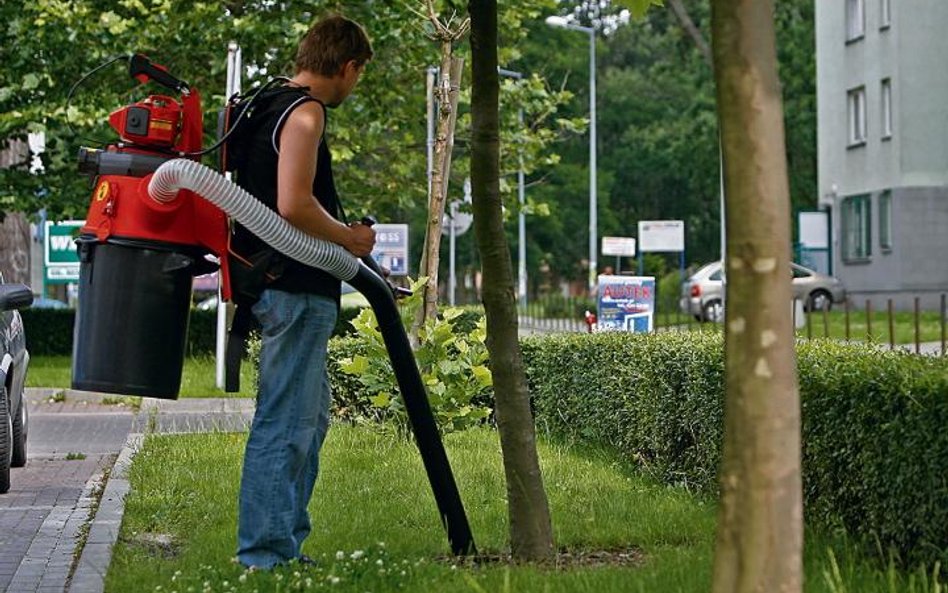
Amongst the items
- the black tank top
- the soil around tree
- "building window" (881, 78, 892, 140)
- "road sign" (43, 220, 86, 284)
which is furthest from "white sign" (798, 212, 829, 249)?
the black tank top

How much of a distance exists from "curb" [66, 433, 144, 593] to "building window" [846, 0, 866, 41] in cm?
3980

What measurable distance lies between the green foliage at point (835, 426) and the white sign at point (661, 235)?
3557 cm

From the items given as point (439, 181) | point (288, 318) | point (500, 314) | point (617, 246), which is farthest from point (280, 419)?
point (617, 246)

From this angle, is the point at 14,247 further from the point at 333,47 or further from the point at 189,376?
the point at 333,47

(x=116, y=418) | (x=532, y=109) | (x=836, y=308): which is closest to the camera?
(x=116, y=418)

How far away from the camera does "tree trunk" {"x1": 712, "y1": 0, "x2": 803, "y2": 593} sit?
4.43m

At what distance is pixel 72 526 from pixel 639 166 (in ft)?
257

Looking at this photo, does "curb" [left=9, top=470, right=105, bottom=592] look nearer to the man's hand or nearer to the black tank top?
the black tank top

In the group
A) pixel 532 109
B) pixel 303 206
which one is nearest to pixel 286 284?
pixel 303 206

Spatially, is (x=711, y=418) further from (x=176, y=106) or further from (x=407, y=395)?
(x=176, y=106)

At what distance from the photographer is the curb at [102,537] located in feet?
23.1

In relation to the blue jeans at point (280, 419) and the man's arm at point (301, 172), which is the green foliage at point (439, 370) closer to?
the blue jeans at point (280, 419)

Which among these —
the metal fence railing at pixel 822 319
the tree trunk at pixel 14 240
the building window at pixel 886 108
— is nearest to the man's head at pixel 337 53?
the metal fence railing at pixel 822 319

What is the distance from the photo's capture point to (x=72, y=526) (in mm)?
9016
